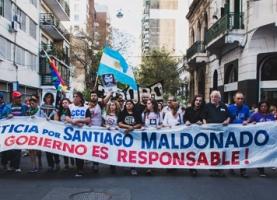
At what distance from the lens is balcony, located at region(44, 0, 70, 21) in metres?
39.0

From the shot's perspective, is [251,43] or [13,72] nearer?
[251,43]

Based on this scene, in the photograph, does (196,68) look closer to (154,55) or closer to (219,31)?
(154,55)

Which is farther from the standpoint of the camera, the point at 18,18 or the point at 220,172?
the point at 18,18

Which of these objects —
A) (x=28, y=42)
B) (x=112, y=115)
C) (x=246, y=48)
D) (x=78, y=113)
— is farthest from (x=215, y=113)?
(x=28, y=42)

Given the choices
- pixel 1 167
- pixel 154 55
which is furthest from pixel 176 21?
pixel 1 167

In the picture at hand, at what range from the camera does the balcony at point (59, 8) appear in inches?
1534

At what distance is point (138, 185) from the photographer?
287 inches

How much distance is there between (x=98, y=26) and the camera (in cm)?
4638

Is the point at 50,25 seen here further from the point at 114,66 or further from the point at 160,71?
the point at 114,66

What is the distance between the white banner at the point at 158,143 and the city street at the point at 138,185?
1.07ft

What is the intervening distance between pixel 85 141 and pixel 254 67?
36.8 feet

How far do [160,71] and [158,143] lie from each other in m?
28.4

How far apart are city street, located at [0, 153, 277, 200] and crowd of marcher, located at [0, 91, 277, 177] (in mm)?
283

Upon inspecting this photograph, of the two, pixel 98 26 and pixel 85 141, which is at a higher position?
pixel 98 26
